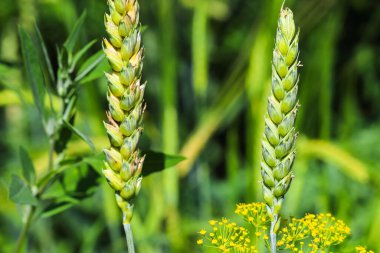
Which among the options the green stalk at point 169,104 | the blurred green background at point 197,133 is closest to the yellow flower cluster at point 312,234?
the blurred green background at point 197,133

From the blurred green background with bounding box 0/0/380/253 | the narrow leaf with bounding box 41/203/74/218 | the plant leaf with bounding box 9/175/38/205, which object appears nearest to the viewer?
the plant leaf with bounding box 9/175/38/205

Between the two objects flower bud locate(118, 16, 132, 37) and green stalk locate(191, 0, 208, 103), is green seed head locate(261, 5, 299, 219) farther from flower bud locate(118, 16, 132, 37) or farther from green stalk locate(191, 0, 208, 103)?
green stalk locate(191, 0, 208, 103)

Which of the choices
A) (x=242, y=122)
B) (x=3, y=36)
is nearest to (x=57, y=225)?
(x=3, y=36)

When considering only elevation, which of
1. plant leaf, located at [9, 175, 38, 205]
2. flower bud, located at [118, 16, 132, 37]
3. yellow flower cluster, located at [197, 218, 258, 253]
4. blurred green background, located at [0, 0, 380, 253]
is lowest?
blurred green background, located at [0, 0, 380, 253]

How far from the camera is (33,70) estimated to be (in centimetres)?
82

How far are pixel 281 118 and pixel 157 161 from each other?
28 cm

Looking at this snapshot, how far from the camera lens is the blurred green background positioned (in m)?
1.77

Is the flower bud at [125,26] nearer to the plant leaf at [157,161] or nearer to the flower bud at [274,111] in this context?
the flower bud at [274,111]

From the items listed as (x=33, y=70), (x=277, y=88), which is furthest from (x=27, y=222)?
(x=277, y=88)

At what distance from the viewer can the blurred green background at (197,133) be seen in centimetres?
177

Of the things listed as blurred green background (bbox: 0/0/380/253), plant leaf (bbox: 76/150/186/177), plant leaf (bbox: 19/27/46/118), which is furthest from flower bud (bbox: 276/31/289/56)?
blurred green background (bbox: 0/0/380/253)

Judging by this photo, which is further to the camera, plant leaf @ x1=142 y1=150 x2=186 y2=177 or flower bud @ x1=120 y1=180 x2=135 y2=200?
plant leaf @ x1=142 y1=150 x2=186 y2=177

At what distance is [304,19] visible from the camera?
2.07 meters

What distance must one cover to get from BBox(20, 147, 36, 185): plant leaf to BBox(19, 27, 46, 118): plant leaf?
0.05 meters
